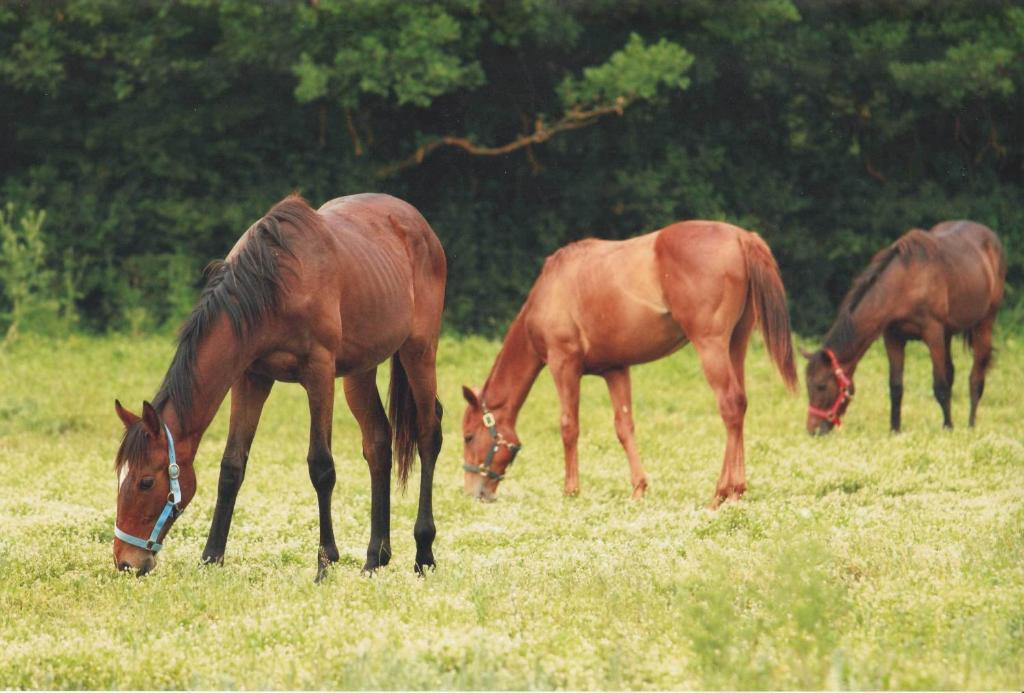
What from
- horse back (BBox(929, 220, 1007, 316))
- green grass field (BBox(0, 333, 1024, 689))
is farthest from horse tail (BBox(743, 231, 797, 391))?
horse back (BBox(929, 220, 1007, 316))

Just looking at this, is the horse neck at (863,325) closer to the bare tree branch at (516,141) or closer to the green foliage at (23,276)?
the bare tree branch at (516,141)

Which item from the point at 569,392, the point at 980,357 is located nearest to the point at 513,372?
the point at 569,392

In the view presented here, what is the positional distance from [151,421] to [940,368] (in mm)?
9532

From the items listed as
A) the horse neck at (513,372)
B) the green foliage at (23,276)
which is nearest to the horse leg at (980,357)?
the horse neck at (513,372)

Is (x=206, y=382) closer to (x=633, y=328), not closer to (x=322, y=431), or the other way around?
(x=322, y=431)

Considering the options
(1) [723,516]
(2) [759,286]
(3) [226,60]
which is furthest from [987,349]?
(3) [226,60]

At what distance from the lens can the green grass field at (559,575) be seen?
486cm

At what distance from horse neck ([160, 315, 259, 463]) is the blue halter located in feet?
0.22

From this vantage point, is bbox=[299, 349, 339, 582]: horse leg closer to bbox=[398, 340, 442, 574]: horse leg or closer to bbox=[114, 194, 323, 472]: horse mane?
bbox=[114, 194, 323, 472]: horse mane

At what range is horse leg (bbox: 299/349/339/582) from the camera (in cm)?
707

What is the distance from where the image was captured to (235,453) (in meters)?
7.27

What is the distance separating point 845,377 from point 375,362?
7284 millimetres

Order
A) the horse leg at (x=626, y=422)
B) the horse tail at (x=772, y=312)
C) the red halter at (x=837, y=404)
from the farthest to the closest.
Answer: the red halter at (x=837, y=404)
the horse leg at (x=626, y=422)
the horse tail at (x=772, y=312)

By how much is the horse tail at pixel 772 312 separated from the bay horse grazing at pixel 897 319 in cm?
349
